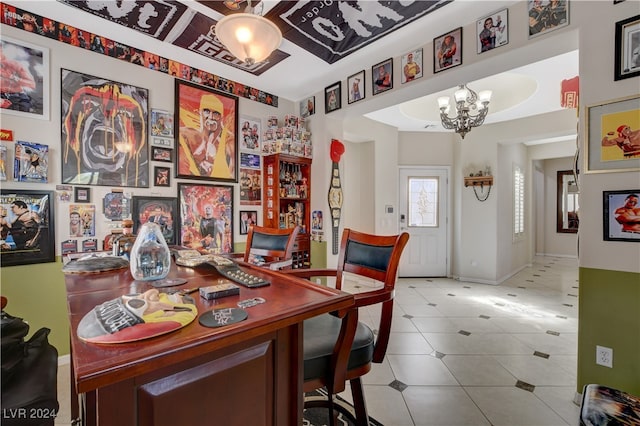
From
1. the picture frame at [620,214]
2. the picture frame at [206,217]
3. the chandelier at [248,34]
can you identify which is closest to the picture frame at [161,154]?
the picture frame at [206,217]

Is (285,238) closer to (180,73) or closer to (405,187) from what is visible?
(180,73)

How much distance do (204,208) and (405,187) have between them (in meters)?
3.72

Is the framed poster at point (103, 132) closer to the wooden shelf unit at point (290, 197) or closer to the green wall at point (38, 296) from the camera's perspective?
the green wall at point (38, 296)

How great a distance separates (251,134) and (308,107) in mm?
890

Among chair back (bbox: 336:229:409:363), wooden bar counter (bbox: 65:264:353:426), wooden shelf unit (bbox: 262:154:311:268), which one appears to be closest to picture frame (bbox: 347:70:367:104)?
wooden shelf unit (bbox: 262:154:311:268)

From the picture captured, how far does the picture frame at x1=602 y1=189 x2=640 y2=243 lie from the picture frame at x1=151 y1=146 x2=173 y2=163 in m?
3.61

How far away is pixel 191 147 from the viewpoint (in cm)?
308

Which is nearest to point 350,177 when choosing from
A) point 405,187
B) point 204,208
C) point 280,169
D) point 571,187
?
point 405,187

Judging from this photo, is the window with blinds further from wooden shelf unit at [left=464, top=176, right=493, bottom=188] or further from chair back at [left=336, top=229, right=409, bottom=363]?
chair back at [left=336, top=229, right=409, bottom=363]

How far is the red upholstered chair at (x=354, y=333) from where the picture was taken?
1.11 meters

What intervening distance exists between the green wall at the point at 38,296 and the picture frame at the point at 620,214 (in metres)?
3.96

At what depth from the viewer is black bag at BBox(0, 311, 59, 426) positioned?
906 millimetres

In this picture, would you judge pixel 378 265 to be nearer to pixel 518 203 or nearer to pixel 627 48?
pixel 627 48

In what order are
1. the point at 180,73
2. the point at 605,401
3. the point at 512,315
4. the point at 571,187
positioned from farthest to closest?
1. the point at 571,187
2. the point at 512,315
3. the point at 180,73
4. the point at 605,401
